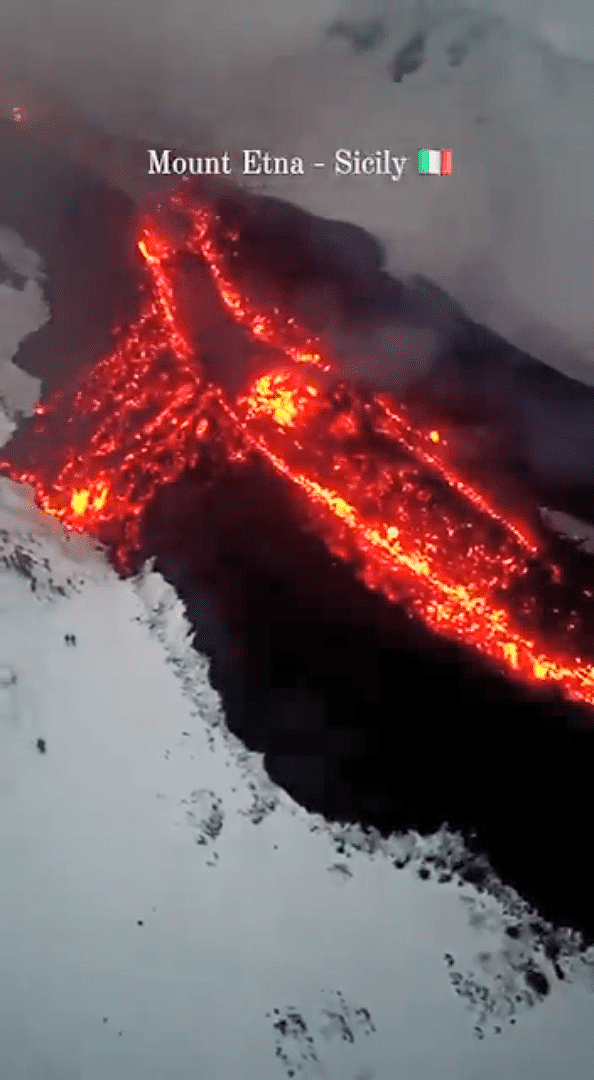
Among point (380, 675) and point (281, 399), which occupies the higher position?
point (281, 399)

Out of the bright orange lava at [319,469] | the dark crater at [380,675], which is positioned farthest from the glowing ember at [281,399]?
the dark crater at [380,675]

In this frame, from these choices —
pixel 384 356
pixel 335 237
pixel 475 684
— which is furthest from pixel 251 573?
pixel 335 237

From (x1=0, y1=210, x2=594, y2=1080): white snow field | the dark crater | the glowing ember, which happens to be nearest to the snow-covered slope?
(x1=0, y1=210, x2=594, y2=1080): white snow field

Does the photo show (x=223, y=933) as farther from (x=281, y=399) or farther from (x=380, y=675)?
(x=281, y=399)

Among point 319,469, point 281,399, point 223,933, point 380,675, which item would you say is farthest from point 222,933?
point 281,399

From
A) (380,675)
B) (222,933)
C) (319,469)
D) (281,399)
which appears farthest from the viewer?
(281,399)
